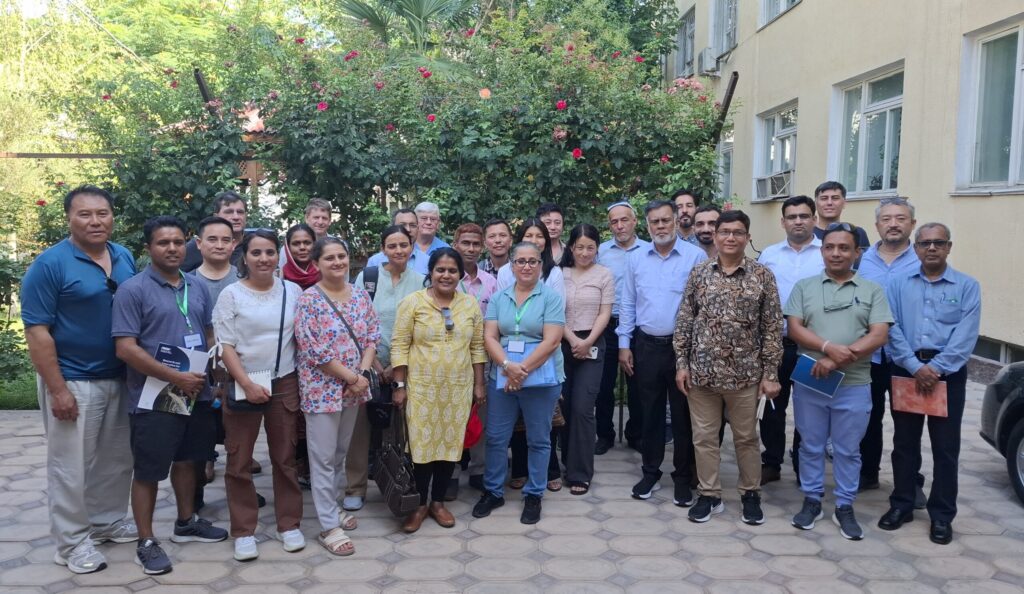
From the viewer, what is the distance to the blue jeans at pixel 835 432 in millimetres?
4410

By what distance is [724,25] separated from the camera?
1675 centimetres

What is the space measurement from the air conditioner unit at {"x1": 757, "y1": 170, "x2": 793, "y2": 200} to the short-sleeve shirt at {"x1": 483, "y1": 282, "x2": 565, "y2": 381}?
9.50 metres

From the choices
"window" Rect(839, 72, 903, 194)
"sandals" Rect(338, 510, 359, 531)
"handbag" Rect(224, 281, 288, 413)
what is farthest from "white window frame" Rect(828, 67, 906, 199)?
"handbag" Rect(224, 281, 288, 413)

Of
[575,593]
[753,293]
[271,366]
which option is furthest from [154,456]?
[753,293]

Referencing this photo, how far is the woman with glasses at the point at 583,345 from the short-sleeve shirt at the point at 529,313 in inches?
13.6

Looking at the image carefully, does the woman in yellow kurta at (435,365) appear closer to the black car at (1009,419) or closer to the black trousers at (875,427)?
the black trousers at (875,427)

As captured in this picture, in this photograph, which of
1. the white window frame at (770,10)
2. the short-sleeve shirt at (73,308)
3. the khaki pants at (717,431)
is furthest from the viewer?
the white window frame at (770,10)

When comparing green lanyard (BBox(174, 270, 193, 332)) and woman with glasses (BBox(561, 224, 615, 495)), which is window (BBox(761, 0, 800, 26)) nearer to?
woman with glasses (BBox(561, 224, 615, 495))

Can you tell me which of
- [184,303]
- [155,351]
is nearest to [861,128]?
[184,303]

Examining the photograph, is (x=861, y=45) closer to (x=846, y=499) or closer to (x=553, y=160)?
(x=553, y=160)

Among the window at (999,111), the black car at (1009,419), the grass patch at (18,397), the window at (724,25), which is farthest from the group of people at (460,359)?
the window at (724,25)

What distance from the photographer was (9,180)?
16266 mm

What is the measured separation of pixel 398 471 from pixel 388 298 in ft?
3.63

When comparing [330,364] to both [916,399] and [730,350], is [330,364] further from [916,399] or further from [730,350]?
[916,399]
